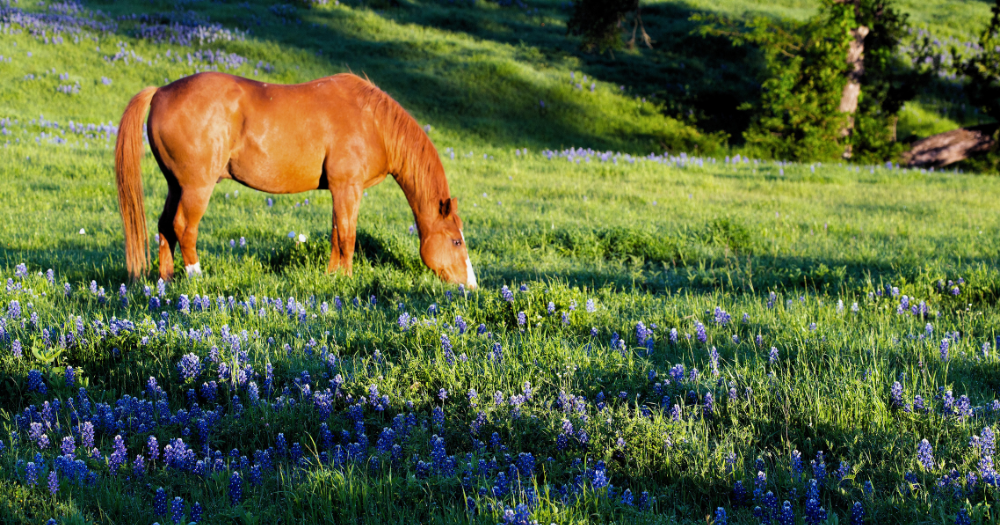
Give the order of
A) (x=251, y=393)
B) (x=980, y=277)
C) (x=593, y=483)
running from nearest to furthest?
(x=593, y=483), (x=251, y=393), (x=980, y=277)

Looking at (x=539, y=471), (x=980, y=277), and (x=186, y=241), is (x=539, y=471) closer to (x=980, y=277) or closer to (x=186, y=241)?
(x=186, y=241)

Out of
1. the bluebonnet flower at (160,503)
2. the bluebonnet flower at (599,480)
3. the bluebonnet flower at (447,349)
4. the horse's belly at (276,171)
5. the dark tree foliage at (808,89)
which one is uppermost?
the dark tree foliage at (808,89)

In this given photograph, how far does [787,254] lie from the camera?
28.1 feet

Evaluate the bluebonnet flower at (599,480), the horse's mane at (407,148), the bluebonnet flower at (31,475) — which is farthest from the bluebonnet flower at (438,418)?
the horse's mane at (407,148)

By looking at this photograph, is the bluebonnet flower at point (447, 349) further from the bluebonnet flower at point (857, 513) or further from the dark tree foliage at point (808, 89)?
the dark tree foliage at point (808, 89)

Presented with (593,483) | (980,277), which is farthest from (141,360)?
(980,277)

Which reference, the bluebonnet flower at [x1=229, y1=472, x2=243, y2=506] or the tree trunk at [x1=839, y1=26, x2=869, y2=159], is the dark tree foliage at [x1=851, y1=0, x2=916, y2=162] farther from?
the bluebonnet flower at [x1=229, y1=472, x2=243, y2=506]

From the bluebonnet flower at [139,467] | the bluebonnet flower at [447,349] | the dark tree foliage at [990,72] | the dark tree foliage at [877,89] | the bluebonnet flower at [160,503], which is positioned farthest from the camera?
the dark tree foliage at [990,72]

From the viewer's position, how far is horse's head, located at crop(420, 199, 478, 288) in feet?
23.0

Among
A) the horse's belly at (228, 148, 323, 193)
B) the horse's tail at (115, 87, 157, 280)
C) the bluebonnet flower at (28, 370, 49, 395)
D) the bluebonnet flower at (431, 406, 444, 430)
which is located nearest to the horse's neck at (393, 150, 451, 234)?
the horse's belly at (228, 148, 323, 193)

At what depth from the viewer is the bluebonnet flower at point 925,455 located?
308cm

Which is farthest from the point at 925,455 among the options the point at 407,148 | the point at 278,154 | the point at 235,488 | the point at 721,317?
the point at 278,154

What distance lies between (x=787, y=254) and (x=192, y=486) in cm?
763

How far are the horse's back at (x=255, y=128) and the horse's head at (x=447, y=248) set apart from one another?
3.85 ft
